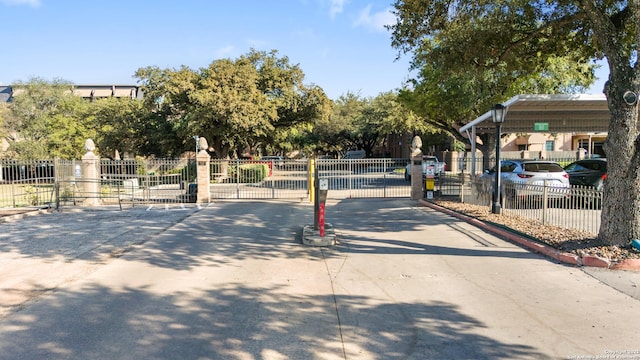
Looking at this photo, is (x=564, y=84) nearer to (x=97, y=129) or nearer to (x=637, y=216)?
(x=637, y=216)

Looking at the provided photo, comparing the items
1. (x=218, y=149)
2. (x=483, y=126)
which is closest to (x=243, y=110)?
(x=218, y=149)

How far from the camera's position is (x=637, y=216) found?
7227 mm

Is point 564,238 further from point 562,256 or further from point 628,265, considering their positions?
point 628,265

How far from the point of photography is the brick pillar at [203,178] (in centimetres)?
1766

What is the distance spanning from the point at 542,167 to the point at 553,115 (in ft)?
11.5

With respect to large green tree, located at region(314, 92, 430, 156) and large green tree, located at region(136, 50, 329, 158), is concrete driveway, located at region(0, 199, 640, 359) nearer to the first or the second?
large green tree, located at region(136, 50, 329, 158)

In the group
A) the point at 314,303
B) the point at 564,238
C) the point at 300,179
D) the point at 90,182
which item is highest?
the point at 90,182

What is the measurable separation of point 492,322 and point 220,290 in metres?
3.52

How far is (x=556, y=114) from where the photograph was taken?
53.4ft

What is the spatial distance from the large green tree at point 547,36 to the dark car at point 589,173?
12.7ft

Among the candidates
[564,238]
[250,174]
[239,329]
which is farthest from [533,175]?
[250,174]

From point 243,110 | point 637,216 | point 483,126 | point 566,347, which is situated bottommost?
point 566,347

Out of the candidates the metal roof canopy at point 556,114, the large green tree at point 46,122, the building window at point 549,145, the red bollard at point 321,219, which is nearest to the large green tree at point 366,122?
the building window at point 549,145

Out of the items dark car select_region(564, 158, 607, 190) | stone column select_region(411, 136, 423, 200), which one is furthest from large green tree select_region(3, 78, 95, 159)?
dark car select_region(564, 158, 607, 190)
